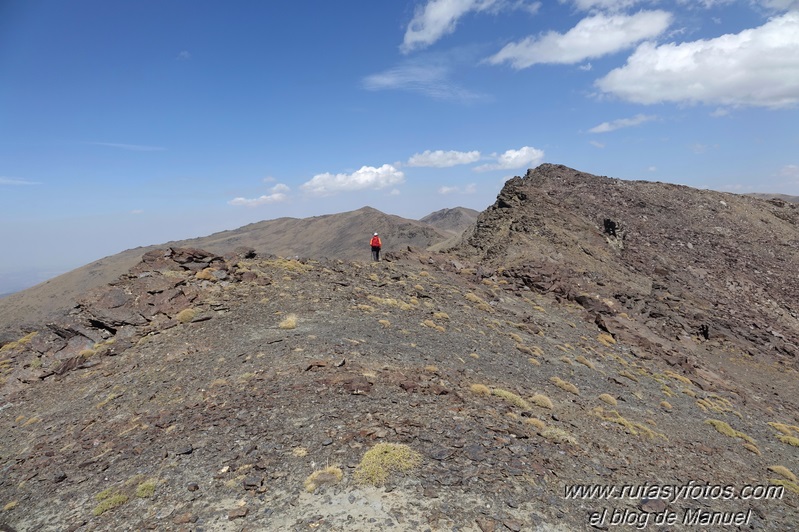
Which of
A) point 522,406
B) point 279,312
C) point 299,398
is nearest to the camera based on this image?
point 299,398

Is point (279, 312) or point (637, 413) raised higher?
point (279, 312)

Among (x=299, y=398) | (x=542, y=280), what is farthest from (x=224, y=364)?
(x=542, y=280)

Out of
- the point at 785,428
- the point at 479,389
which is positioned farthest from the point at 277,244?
the point at 785,428

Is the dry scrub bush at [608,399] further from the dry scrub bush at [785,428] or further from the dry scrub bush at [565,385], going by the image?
the dry scrub bush at [785,428]

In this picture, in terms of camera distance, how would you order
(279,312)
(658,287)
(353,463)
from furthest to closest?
(658,287) < (279,312) < (353,463)

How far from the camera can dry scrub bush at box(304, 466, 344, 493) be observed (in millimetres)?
7383

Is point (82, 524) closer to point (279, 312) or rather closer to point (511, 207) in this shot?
point (279, 312)

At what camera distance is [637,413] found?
14234 mm

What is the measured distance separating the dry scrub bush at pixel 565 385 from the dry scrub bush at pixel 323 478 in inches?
381

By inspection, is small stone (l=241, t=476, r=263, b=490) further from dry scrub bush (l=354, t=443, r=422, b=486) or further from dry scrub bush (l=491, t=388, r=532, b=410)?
dry scrub bush (l=491, t=388, r=532, b=410)

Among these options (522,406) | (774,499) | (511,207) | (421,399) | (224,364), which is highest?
(511,207)

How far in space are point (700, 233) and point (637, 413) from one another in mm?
32626

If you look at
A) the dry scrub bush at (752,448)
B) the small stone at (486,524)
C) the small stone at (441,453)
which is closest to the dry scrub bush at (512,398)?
the small stone at (441,453)

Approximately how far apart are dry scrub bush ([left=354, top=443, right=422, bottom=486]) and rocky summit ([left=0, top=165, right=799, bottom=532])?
0.03 m
